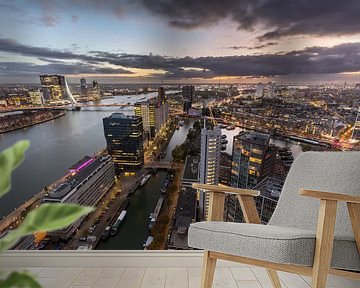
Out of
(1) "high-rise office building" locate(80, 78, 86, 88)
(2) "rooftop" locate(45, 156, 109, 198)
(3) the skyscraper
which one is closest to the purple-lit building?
(2) "rooftop" locate(45, 156, 109, 198)

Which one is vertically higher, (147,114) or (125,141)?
(147,114)

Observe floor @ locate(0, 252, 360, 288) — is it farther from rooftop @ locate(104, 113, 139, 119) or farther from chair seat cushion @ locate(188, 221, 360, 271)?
rooftop @ locate(104, 113, 139, 119)

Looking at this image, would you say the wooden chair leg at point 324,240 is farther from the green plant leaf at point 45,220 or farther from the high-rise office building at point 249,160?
the high-rise office building at point 249,160

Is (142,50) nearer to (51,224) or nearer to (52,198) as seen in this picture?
(52,198)

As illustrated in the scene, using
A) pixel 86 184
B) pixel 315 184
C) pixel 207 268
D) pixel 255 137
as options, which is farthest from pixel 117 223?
pixel 315 184

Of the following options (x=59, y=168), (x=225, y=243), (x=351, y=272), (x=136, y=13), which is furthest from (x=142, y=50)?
(x=351, y=272)

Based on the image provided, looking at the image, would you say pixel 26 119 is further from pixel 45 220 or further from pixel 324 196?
pixel 324 196
